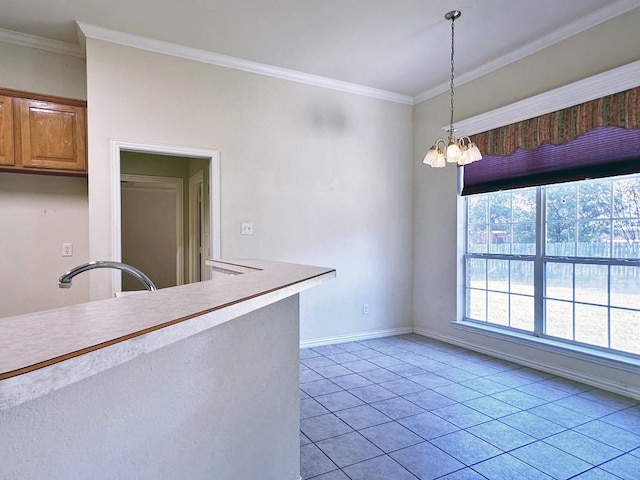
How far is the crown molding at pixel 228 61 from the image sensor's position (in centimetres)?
324

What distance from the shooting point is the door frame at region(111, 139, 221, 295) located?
3314 mm

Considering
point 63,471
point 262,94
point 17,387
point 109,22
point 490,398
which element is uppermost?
point 109,22

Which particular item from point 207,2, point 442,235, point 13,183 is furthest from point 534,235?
point 13,183

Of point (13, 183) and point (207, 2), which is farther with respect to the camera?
point (13, 183)

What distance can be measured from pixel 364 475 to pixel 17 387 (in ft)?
6.29

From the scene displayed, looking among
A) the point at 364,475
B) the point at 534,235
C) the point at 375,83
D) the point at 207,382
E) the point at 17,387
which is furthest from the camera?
the point at 375,83

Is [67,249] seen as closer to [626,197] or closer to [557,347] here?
[557,347]

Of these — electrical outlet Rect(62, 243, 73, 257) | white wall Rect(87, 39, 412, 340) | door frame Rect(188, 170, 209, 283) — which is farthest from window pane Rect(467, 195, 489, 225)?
electrical outlet Rect(62, 243, 73, 257)

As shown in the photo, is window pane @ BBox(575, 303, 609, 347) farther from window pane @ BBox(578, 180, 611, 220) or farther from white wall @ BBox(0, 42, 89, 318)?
white wall @ BBox(0, 42, 89, 318)

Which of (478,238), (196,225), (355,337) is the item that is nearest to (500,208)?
(478,238)

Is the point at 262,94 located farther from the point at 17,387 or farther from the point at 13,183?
the point at 17,387

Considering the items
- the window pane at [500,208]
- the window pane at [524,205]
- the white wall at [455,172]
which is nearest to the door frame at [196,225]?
the white wall at [455,172]

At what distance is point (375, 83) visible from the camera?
4.38 metres

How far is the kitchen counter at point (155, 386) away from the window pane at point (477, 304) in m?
3.10
